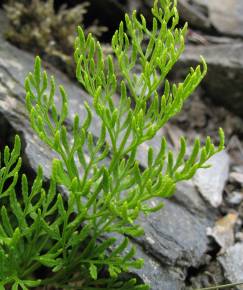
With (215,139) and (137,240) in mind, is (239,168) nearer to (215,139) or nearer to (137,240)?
(215,139)

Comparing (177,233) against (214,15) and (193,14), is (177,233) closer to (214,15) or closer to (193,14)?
(193,14)

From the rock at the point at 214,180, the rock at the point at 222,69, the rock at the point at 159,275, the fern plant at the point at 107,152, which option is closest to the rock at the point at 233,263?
the rock at the point at 159,275

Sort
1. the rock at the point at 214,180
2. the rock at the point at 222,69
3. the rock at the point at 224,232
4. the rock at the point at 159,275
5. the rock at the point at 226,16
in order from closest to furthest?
1. the rock at the point at 159,275
2. the rock at the point at 224,232
3. the rock at the point at 214,180
4. the rock at the point at 222,69
5. the rock at the point at 226,16

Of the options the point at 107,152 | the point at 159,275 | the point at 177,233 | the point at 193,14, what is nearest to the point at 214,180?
the point at 177,233

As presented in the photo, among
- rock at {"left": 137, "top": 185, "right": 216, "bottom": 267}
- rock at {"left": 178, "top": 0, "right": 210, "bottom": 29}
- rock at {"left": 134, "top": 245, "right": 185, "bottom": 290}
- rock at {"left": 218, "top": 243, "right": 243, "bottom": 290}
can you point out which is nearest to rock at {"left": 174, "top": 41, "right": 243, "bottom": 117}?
rock at {"left": 178, "top": 0, "right": 210, "bottom": 29}

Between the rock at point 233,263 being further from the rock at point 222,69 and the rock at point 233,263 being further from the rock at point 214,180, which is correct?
the rock at point 222,69

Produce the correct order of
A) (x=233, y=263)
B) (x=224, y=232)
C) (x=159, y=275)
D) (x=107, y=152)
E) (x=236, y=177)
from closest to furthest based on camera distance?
(x=107, y=152)
(x=159, y=275)
(x=233, y=263)
(x=224, y=232)
(x=236, y=177)
